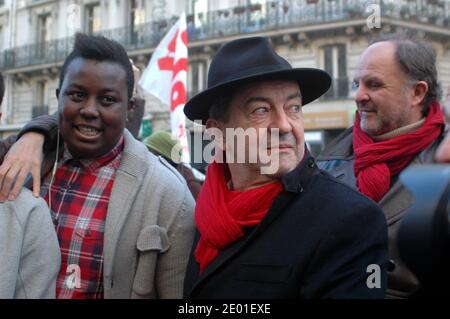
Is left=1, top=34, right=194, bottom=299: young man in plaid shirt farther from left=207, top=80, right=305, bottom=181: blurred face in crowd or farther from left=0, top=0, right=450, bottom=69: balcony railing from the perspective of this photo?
left=0, top=0, right=450, bottom=69: balcony railing

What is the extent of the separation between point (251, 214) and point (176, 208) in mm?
434

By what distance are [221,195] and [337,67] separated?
52.7 feet

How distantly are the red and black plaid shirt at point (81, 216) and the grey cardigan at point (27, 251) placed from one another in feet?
0.42

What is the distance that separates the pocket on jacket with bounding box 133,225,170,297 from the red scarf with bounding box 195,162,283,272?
17 cm

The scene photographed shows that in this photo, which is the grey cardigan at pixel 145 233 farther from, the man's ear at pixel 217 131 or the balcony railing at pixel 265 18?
the balcony railing at pixel 265 18

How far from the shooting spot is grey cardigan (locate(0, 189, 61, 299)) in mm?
1645

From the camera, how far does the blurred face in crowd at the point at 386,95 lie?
2350mm

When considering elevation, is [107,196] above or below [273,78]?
below

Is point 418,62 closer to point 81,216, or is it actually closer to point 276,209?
point 276,209

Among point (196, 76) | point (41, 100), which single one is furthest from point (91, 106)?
point (41, 100)

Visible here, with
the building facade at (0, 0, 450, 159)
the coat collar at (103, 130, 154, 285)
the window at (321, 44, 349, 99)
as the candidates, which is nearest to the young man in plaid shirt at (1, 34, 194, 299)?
the coat collar at (103, 130, 154, 285)

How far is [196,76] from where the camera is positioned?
19672mm
